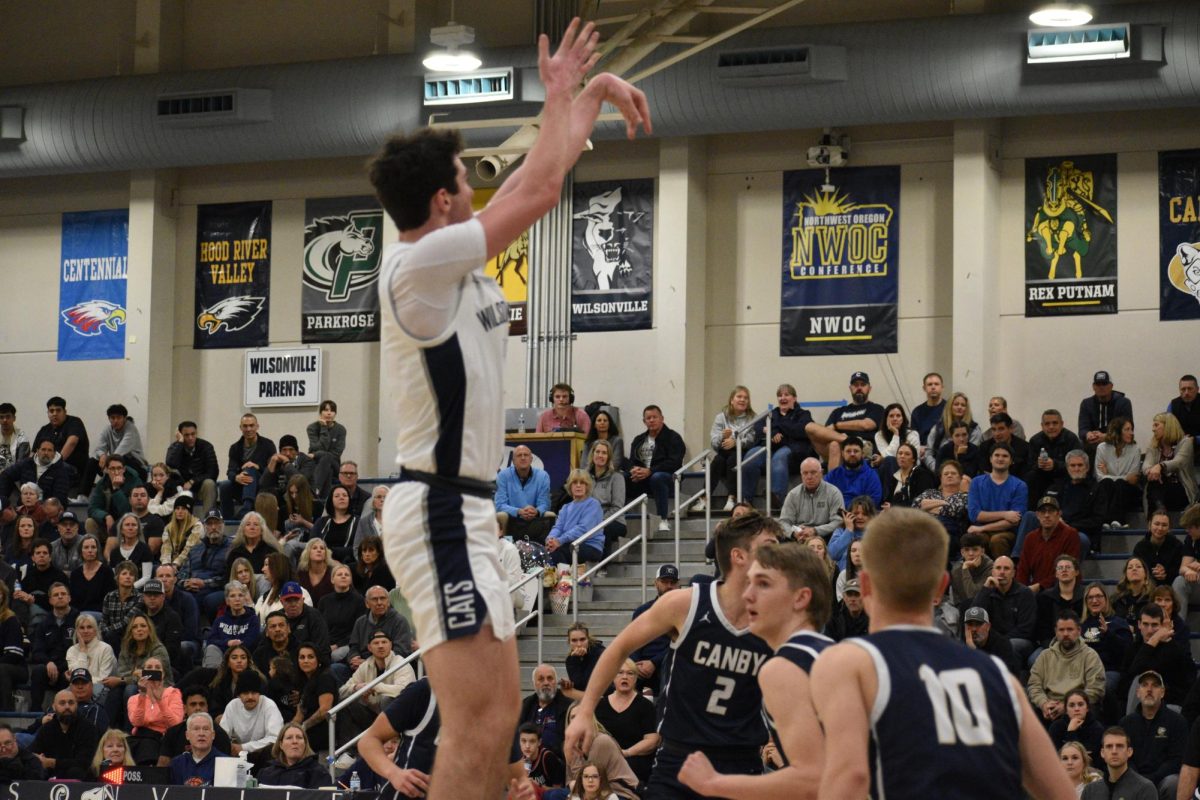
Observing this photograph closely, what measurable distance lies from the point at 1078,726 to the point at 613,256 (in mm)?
10681

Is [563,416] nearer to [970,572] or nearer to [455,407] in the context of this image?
[970,572]

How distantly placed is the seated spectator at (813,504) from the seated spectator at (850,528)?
272mm

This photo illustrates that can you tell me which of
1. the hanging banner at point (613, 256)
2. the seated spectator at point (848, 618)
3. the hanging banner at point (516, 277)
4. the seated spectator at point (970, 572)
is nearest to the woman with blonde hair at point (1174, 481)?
the seated spectator at point (970, 572)

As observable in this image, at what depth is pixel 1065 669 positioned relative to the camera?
1429cm

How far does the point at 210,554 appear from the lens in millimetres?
18906

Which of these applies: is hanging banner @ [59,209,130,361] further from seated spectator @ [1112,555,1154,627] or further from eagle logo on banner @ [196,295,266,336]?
seated spectator @ [1112,555,1154,627]

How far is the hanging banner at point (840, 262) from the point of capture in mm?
21578

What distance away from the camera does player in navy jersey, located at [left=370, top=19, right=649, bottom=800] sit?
4.84 meters

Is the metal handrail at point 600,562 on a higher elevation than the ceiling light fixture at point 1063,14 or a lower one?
lower

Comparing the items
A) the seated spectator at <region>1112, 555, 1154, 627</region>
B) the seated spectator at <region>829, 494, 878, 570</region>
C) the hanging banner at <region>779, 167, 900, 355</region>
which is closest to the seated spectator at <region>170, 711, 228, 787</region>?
the seated spectator at <region>829, 494, 878, 570</region>

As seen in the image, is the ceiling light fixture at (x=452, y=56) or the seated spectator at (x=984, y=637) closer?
the seated spectator at (x=984, y=637)

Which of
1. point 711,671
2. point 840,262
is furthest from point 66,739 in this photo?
point 840,262

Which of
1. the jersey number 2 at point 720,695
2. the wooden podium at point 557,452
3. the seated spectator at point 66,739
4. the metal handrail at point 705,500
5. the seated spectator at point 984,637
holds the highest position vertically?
the wooden podium at point 557,452

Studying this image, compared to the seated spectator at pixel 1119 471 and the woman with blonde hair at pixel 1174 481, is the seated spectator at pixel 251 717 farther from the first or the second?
the woman with blonde hair at pixel 1174 481
